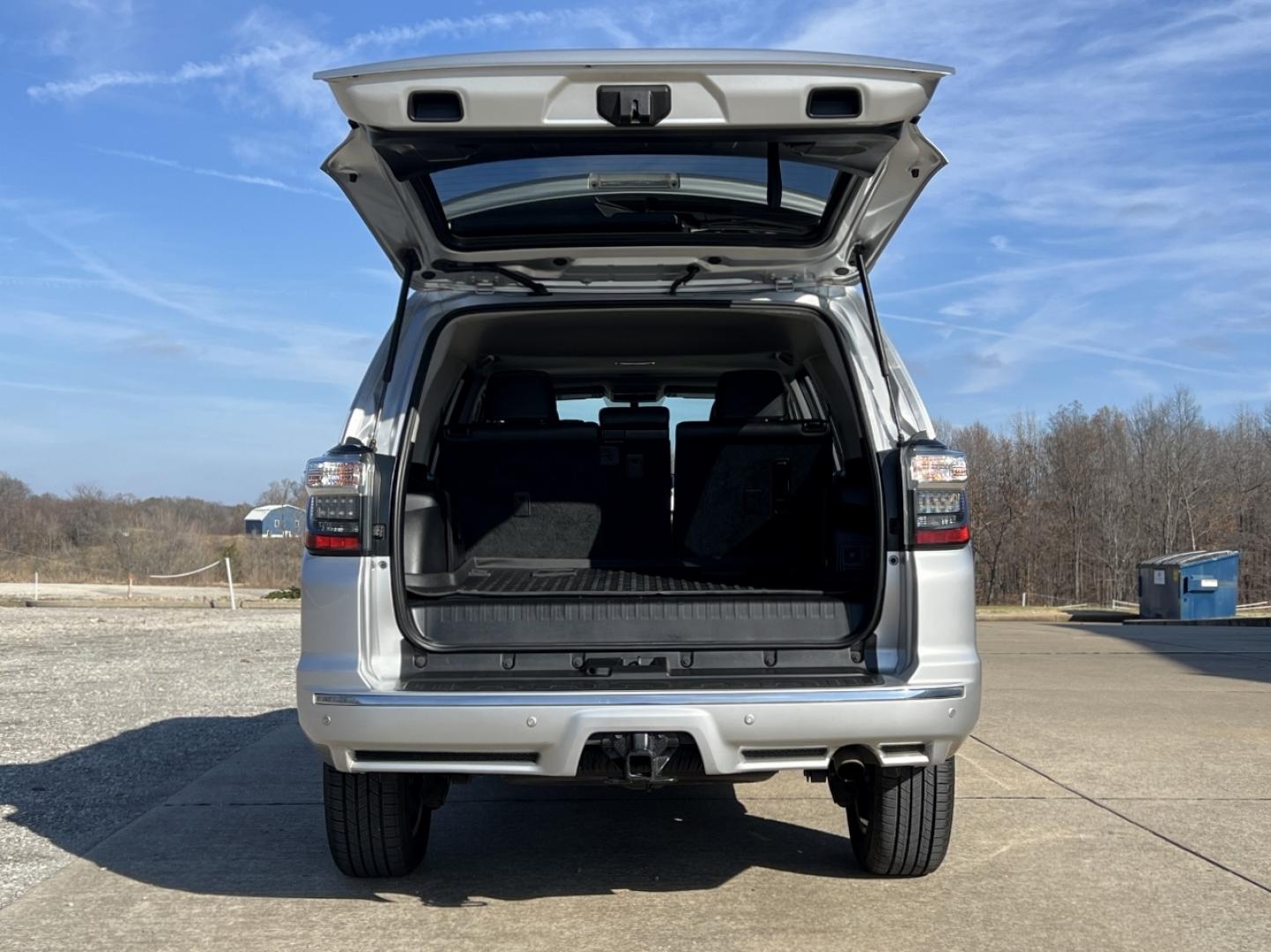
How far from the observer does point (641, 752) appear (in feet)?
10.9

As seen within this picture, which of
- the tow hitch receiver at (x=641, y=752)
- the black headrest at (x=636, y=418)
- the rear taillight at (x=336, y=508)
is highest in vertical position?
the black headrest at (x=636, y=418)

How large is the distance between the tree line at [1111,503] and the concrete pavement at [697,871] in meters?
51.5

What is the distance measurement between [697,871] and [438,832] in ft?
3.83

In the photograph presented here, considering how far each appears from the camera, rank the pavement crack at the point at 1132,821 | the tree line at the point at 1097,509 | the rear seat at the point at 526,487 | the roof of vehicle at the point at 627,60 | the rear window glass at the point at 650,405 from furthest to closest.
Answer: the tree line at the point at 1097,509 → the rear window glass at the point at 650,405 → the rear seat at the point at 526,487 → the pavement crack at the point at 1132,821 → the roof of vehicle at the point at 627,60

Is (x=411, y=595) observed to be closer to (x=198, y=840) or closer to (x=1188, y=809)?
(x=198, y=840)

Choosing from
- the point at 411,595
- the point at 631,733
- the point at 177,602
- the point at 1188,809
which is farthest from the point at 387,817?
the point at 177,602

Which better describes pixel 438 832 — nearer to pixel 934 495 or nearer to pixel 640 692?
pixel 640 692

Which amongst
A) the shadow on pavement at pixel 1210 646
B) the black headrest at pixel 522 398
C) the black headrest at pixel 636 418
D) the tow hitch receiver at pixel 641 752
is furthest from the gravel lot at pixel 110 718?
the shadow on pavement at pixel 1210 646

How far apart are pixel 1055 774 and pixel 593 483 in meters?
2.74

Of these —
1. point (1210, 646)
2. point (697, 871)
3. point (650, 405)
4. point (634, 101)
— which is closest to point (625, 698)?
point (697, 871)

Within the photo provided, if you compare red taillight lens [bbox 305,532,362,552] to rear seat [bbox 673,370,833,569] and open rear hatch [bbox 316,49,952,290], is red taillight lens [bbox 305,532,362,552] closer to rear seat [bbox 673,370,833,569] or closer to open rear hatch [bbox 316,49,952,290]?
open rear hatch [bbox 316,49,952,290]

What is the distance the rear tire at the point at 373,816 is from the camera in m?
3.78

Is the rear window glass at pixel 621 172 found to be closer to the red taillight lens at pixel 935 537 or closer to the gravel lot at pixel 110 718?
the red taillight lens at pixel 935 537

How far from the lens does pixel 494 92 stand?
3102mm
